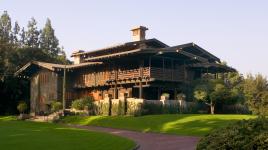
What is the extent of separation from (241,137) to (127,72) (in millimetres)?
37557

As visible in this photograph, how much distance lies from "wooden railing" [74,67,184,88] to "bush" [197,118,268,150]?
33090mm

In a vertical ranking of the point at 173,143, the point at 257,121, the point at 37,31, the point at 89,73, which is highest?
the point at 37,31

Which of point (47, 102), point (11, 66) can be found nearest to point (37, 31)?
point (11, 66)

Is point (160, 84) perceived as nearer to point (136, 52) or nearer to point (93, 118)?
point (136, 52)

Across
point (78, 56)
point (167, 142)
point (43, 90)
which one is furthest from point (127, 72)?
point (167, 142)

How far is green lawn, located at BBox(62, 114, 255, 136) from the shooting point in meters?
31.4

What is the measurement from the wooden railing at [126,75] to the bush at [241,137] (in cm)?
3309

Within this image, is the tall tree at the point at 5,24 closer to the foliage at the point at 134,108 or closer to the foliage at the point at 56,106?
the foliage at the point at 56,106

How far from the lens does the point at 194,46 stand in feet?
179

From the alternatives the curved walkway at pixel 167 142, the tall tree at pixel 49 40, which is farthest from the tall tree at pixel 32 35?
the curved walkway at pixel 167 142

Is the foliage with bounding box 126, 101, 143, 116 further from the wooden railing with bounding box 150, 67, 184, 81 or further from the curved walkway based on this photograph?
the curved walkway

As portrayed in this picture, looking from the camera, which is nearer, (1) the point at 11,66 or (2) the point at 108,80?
(2) the point at 108,80

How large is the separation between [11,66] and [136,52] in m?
26.8

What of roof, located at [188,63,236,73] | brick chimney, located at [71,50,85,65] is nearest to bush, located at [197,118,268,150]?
roof, located at [188,63,236,73]
